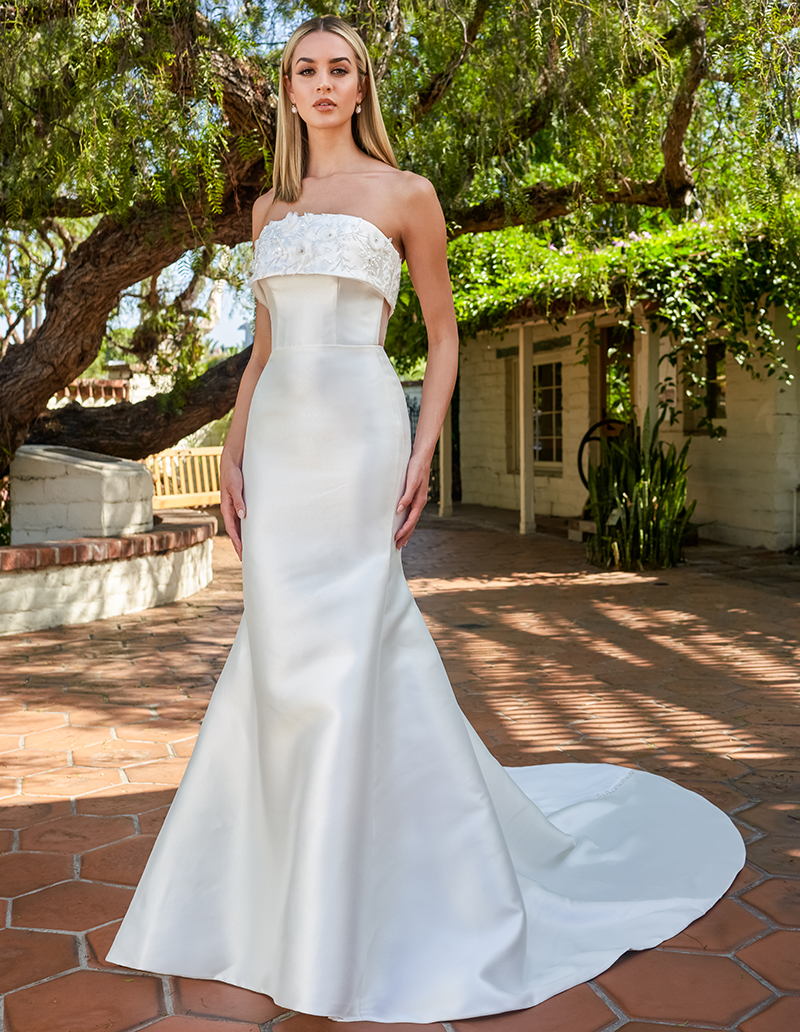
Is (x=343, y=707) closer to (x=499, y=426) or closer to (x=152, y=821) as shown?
(x=152, y=821)

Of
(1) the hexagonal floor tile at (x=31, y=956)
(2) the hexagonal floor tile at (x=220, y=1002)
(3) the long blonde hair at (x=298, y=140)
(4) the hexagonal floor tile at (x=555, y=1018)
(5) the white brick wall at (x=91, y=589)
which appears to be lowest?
(1) the hexagonal floor tile at (x=31, y=956)

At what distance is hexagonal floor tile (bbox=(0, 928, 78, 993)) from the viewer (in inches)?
84.0

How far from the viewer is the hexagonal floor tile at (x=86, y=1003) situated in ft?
6.37

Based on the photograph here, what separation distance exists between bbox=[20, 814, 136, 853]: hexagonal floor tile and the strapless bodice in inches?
65.2

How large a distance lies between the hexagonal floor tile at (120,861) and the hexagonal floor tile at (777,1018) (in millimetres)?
1577

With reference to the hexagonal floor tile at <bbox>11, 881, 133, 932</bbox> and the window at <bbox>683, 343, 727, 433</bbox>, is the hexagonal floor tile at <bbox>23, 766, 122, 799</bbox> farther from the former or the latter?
the window at <bbox>683, 343, 727, 433</bbox>

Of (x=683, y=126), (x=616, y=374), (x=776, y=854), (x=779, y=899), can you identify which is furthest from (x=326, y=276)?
(x=616, y=374)

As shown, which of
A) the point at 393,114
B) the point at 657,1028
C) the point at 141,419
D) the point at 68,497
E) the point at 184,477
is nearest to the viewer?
the point at 657,1028

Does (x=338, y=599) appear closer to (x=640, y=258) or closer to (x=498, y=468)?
(x=640, y=258)

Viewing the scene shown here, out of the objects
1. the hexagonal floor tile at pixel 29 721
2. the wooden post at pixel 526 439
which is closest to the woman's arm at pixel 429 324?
the hexagonal floor tile at pixel 29 721

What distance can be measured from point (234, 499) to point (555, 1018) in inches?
51.7

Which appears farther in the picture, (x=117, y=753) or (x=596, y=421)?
(x=596, y=421)

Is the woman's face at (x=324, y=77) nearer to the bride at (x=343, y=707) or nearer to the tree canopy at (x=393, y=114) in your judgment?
the bride at (x=343, y=707)

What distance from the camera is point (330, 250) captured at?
2.12 metres
